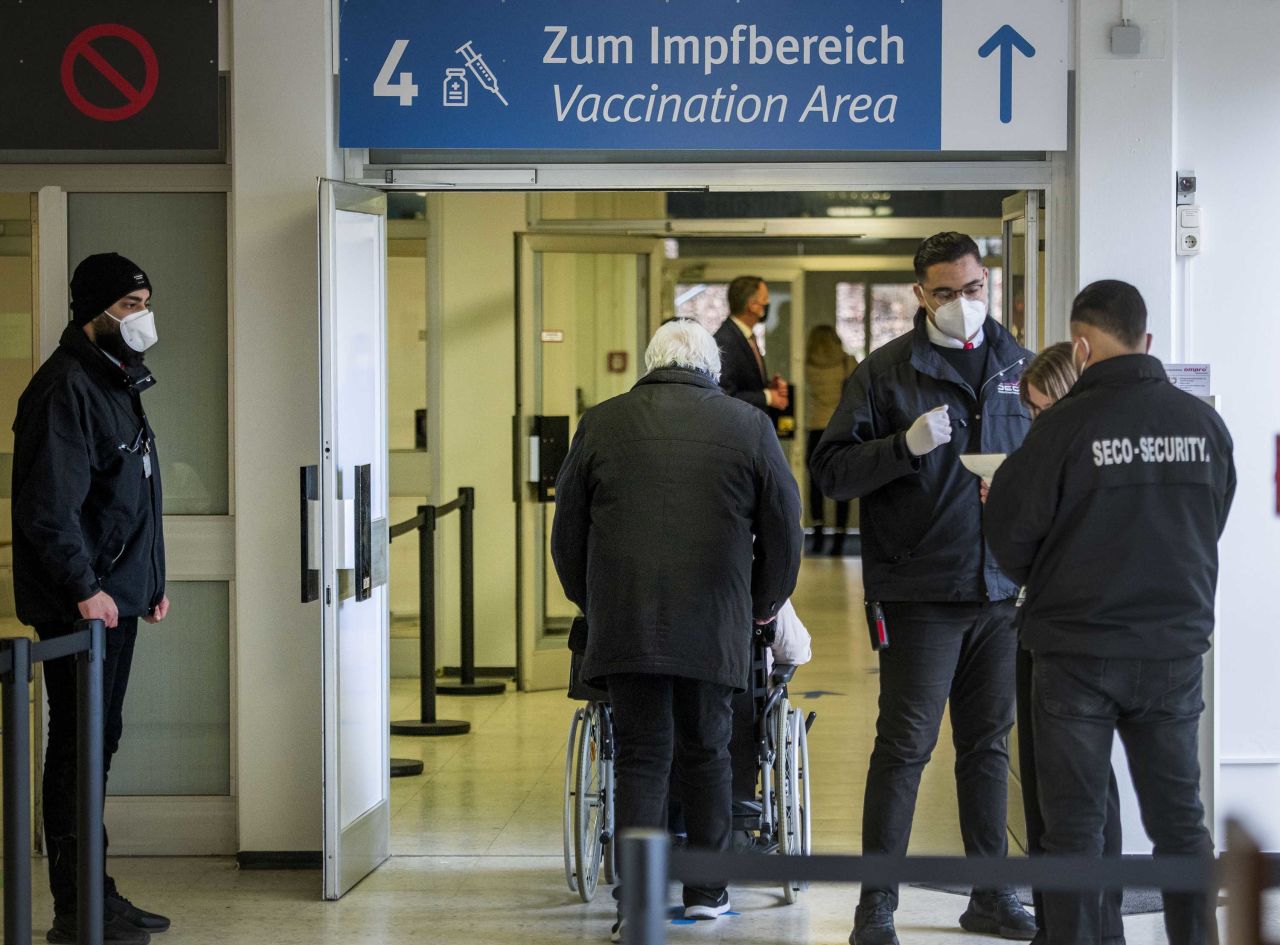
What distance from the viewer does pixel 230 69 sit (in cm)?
474

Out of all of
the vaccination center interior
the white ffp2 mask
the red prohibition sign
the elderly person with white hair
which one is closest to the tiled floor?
the vaccination center interior

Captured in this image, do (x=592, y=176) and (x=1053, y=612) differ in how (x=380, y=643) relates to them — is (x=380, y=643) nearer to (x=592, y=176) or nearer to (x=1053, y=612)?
(x=592, y=176)

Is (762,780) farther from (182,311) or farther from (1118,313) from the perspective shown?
(182,311)

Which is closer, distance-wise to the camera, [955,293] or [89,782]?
[89,782]

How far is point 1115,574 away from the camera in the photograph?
10.7 ft

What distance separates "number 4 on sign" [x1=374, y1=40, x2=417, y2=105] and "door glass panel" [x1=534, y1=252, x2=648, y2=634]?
2.99m

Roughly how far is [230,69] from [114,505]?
140 centimetres

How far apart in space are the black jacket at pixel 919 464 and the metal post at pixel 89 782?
1771 millimetres

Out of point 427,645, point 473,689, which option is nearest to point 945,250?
point 427,645

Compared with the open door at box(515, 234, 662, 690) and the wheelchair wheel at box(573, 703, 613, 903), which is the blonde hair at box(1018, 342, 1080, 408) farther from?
the open door at box(515, 234, 662, 690)

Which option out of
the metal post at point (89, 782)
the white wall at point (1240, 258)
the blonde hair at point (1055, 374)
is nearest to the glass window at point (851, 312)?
the white wall at point (1240, 258)

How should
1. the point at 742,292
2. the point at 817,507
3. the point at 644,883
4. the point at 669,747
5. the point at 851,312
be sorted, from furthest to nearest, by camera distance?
1. the point at 851,312
2. the point at 817,507
3. the point at 742,292
4. the point at 669,747
5. the point at 644,883

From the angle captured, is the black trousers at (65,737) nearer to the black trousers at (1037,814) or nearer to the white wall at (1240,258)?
the black trousers at (1037,814)

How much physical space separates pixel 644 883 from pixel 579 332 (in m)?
6.07
